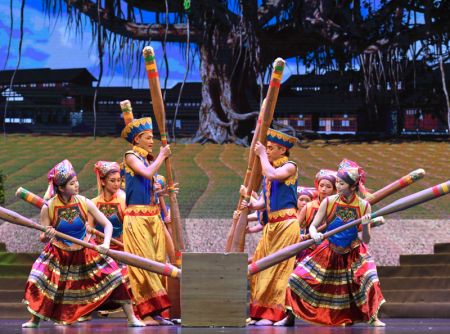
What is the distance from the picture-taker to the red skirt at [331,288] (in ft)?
23.6

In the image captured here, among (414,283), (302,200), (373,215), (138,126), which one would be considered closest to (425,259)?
(414,283)

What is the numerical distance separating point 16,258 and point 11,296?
2.76ft

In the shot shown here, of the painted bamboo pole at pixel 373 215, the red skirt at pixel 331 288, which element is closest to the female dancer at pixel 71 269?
the painted bamboo pole at pixel 373 215

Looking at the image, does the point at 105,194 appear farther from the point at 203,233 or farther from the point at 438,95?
the point at 438,95

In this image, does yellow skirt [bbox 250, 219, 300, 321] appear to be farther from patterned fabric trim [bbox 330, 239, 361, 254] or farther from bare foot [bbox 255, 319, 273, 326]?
patterned fabric trim [bbox 330, 239, 361, 254]

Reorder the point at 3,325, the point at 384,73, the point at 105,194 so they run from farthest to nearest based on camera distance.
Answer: the point at 384,73 < the point at 105,194 < the point at 3,325

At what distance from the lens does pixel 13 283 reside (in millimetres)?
8859

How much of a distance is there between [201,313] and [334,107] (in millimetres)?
15120

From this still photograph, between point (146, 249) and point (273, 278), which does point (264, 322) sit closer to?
point (273, 278)

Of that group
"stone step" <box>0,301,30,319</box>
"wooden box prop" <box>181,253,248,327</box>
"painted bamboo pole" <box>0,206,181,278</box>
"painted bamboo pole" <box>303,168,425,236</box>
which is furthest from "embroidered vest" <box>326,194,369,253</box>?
"stone step" <box>0,301,30,319</box>

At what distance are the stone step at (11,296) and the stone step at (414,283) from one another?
3084 mm

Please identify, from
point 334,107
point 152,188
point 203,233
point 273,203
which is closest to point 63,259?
point 152,188

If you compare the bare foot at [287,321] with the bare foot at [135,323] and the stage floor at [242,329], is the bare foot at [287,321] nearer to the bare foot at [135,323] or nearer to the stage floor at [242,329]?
the stage floor at [242,329]

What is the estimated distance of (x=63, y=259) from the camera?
23.6 ft
